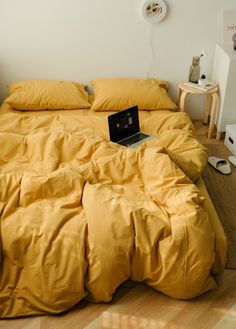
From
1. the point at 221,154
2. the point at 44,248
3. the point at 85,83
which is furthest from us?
the point at 85,83

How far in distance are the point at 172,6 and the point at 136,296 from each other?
2.37 meters

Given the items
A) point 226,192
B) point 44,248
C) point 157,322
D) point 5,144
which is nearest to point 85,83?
point 5,144

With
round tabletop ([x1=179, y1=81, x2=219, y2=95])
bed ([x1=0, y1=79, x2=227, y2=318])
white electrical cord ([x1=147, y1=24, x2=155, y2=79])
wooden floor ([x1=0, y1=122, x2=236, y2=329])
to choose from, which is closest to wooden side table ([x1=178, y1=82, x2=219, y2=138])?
round tabletop ([x1=179, y1=81, x2=219, y2=95])

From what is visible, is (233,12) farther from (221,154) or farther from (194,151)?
(194,151)

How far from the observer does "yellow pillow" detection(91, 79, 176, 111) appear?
2676 mm

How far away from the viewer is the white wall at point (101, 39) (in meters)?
2.75

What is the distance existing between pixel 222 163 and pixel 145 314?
56.9 inches

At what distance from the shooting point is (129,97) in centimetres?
267

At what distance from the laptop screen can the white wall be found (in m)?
0.97

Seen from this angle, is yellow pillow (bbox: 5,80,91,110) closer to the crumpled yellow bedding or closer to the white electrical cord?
the white electrical cord

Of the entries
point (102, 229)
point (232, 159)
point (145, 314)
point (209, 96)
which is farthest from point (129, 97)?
point (145, 314)

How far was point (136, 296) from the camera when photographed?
58.1 inches

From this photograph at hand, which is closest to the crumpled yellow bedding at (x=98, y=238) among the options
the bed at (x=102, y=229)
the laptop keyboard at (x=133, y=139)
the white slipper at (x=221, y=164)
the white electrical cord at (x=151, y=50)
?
the bed at (x=102, y=229)

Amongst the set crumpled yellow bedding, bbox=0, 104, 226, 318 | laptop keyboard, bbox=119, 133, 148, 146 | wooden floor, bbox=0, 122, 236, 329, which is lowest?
wooden floor, bbox=0, 122, 236, 329
